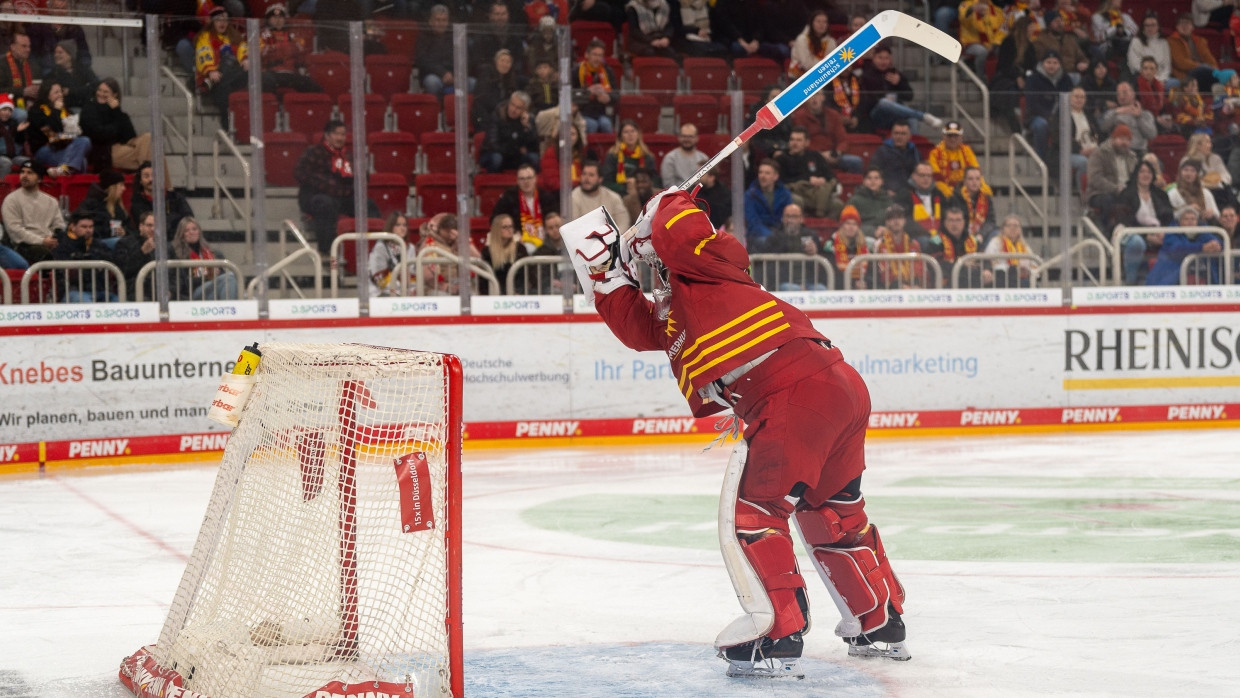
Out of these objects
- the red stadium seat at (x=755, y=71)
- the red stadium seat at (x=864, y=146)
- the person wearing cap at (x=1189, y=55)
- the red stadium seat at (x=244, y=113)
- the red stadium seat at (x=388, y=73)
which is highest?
the person wearing cap at (x=1189, y=55)

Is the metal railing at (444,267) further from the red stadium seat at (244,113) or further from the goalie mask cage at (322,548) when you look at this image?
the goalie mask cage at (322,548)

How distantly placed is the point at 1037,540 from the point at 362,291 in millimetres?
4869

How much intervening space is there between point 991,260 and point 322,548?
7.16 meters

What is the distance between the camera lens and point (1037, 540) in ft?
19.2

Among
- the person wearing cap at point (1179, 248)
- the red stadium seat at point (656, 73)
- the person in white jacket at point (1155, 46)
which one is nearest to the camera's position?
the person wearing cap at point (1179, 248)

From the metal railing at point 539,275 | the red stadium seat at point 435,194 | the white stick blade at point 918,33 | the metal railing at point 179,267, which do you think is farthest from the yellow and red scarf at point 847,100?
the white stick blade at point 918,33

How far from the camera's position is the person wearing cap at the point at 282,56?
8.84 meters

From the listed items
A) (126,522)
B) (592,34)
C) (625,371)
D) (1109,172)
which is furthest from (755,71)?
(126,522)

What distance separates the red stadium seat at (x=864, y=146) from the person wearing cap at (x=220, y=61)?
13.5ft

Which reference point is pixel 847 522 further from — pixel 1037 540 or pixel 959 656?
pixel 1037 540

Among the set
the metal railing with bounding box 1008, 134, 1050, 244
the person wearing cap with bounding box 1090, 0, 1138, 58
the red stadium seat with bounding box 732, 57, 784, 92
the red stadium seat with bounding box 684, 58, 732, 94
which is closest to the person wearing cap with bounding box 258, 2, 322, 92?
the red stadium seat with bounding box 684, 58, 732, 94

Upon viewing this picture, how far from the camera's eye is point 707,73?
10.9m

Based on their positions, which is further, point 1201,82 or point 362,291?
point 1201,82

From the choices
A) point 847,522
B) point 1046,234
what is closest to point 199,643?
point 847,522
